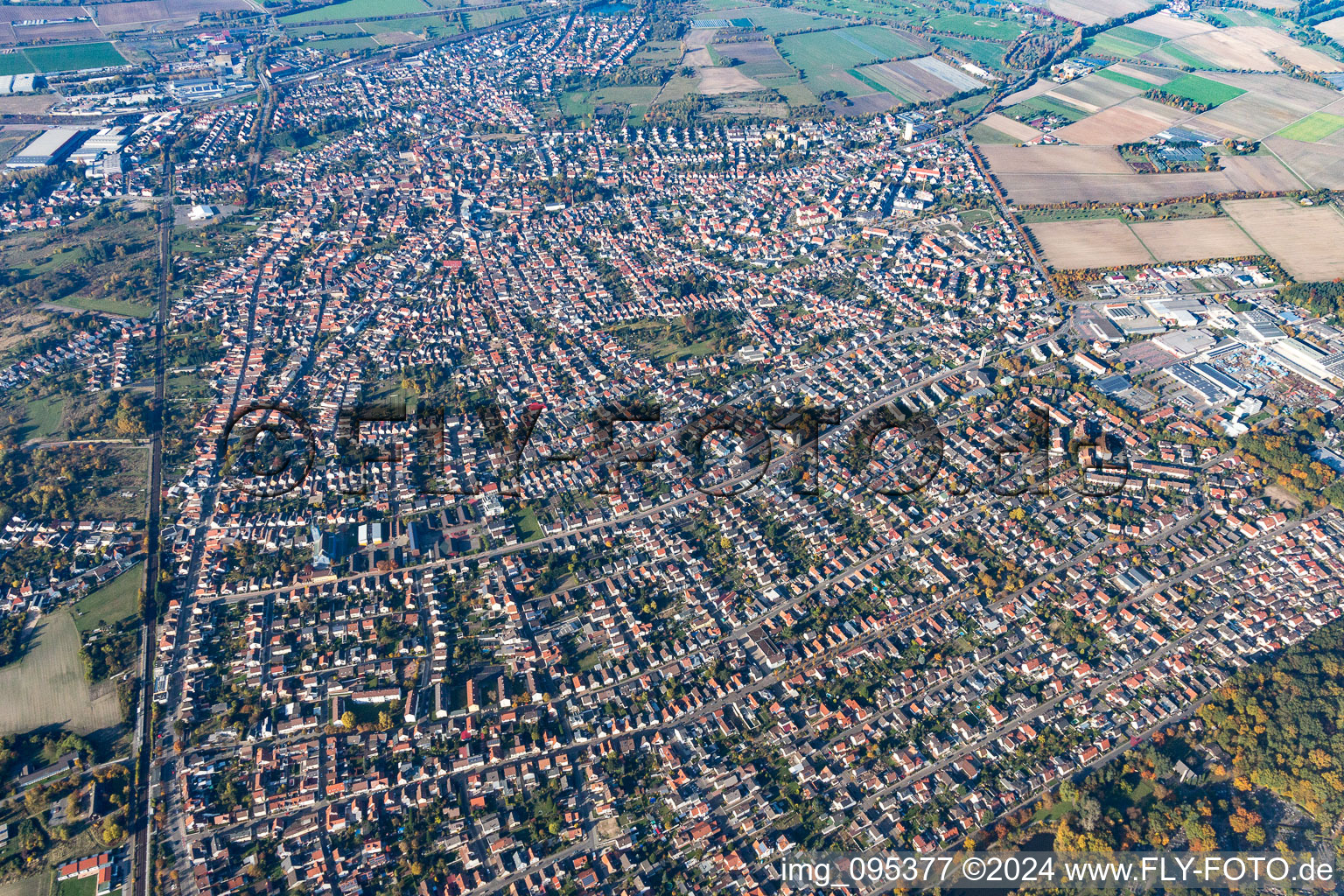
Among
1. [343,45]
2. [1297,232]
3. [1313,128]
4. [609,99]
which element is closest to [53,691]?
[609,99]

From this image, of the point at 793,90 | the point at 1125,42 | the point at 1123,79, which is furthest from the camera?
the point at 1125,42

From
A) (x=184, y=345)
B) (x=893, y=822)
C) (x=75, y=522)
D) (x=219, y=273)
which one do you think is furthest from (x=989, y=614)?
(x=219, y=273)

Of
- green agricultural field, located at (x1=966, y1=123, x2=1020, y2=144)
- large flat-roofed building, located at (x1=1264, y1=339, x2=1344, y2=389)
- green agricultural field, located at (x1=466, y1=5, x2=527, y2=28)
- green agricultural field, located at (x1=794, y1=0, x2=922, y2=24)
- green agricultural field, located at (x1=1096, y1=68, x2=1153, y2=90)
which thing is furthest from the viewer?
green agricultural field, located at (x1=466, y1=5, x2=527, y2=28)

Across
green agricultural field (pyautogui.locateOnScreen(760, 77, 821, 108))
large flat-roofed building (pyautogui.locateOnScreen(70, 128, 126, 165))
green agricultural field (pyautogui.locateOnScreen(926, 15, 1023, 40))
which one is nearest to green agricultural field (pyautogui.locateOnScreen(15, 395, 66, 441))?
large flat-roofed building (pyautogui.locateOnScreen(70, 128, 126, 165))

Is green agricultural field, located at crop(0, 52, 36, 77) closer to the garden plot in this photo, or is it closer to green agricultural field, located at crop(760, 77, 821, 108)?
green agricultural field, located at crop(760, 77, 821, 108)

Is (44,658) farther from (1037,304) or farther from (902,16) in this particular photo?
(902,16)

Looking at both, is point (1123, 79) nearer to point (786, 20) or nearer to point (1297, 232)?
point (1297, 232)

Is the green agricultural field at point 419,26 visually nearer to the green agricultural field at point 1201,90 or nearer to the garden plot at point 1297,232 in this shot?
the green agricultural field at point 1201,90
